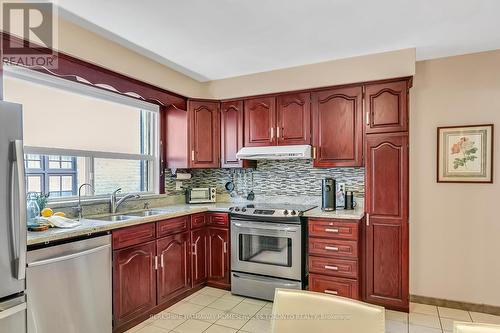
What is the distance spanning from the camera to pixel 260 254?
3.20 m

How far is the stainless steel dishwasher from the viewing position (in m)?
1.85

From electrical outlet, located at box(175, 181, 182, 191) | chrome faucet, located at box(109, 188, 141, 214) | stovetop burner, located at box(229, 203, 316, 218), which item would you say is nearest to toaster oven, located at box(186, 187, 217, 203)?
electrical outlet, located at box(175, 181, 182, 191)

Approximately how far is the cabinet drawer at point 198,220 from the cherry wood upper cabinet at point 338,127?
1.38m

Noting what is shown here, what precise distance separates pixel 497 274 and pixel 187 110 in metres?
3.60

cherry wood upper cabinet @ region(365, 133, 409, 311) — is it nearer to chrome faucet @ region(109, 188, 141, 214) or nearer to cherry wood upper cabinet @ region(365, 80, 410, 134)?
cherry wood upper cabinet @ region(365, 80, 410, 134)

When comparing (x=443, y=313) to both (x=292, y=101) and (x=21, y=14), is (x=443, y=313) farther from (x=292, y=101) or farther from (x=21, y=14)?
(x=21, y=14)

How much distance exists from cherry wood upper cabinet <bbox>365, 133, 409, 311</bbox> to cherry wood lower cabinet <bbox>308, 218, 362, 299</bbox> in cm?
20

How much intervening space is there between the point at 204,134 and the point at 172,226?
4.16 ft

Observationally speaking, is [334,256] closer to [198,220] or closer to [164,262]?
[198,220]

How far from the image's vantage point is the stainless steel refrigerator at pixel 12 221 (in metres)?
1.67

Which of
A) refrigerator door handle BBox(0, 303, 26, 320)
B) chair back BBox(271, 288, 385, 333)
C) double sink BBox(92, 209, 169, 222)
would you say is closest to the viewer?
chair back BBox(271, 288, 385, 333)

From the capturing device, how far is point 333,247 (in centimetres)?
289

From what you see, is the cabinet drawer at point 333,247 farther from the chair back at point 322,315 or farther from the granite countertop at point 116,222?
the chair back at point 322,315

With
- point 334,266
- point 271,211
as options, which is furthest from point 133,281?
point 334,266
